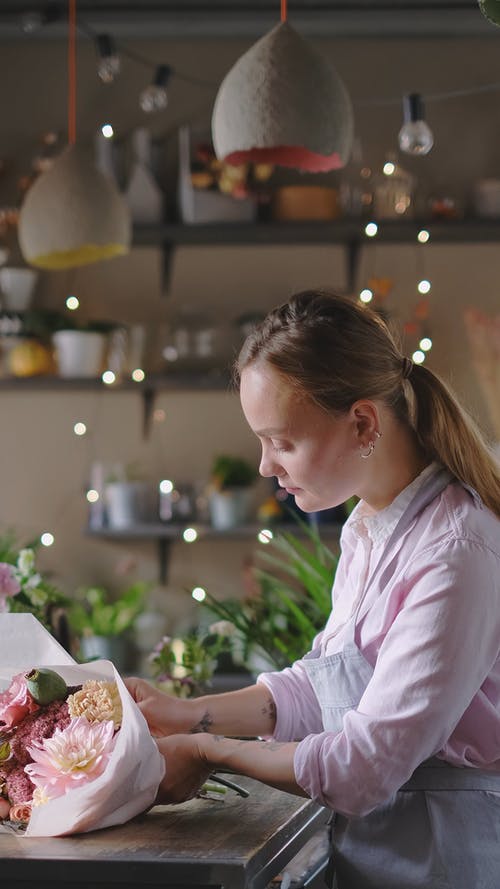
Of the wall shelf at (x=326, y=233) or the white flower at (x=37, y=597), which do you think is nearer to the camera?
the white flower at (x=37, y=597)

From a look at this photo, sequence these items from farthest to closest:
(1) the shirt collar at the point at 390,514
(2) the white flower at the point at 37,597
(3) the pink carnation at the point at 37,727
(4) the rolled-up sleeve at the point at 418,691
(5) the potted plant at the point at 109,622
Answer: (5) the potted plant at the point at 109,622, (2) the white flower at the point at 37,597, (1) the shirt collar at the point at 390,514, (3) the pink carnation at the point at 37,727, (4) the rolled-up sleeve at the point at 418,691

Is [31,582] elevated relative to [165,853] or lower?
lower

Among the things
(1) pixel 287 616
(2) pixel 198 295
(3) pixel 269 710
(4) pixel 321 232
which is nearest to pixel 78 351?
(2) pixel 198 295

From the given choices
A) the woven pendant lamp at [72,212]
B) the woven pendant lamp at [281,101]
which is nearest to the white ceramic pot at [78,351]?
the woven pendant lamp at [72,212]

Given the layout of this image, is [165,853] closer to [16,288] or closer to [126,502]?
[126,502]

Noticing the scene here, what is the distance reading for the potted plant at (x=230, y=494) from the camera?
4.56m

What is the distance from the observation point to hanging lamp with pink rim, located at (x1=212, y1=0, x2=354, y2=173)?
232cm

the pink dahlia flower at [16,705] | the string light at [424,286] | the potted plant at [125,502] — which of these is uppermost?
the pink dahlia flower at [16,705]

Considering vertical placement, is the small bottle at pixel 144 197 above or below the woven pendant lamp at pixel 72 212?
below

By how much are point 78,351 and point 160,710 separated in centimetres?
309

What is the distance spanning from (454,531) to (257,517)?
129 inches

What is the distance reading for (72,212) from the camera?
9.89ft

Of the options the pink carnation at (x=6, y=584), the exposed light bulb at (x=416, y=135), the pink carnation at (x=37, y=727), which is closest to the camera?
the pink carnation at (x=37, y=727)

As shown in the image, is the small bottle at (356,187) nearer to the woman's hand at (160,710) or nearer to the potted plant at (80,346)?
the potted plant at (80,346)
